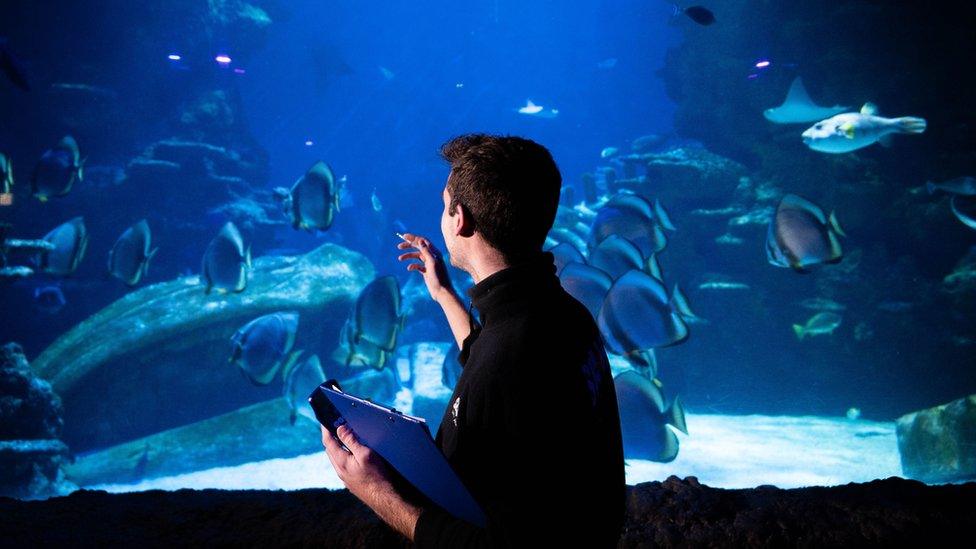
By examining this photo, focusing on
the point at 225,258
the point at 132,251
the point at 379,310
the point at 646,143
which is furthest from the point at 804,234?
the point at 646,143

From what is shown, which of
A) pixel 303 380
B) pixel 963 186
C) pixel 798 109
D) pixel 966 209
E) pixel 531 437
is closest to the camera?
pixel 531 437

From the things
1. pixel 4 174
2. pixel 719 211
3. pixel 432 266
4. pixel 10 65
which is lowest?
pixel 432 266

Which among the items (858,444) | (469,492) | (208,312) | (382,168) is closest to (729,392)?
(858,444)

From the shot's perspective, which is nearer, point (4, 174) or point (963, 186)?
point (4, 174)

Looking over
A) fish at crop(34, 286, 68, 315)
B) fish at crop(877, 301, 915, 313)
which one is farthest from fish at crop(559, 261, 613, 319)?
fish at crop(34, 286, 68, 315)

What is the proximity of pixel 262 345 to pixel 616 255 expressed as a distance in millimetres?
4078

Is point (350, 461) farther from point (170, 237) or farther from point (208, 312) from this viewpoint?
point (170, 237)

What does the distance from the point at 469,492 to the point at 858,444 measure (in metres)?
8.99

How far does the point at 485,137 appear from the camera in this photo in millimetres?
1370

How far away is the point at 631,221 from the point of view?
5.44 metres

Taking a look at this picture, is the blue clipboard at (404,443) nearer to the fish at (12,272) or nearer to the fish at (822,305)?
the fish at (12,272)

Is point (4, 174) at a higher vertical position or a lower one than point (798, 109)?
lower

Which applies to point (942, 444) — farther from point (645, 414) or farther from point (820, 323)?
point (645, 414)

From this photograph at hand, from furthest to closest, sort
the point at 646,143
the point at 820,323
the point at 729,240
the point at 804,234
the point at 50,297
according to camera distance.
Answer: the point at 646,143, the point at 729,240, the point at 50,297, the point at 820,323, the point at 804,234
